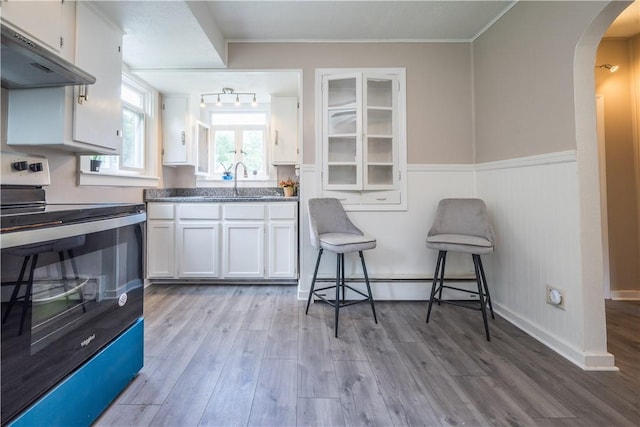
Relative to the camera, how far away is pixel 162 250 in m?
2.85

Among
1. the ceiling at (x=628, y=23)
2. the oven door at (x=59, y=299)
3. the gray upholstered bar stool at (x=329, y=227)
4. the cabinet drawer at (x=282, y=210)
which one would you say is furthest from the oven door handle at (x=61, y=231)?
the ceiling at (x=628, y=23)

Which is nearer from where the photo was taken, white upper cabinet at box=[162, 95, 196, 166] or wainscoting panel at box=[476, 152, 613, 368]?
wainscoting panel at box=[476, 152, 613, 368]

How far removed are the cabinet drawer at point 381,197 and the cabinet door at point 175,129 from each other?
204 centimetres

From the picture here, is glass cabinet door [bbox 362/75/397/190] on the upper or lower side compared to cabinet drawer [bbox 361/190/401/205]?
upper

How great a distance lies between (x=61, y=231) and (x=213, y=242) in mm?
1926

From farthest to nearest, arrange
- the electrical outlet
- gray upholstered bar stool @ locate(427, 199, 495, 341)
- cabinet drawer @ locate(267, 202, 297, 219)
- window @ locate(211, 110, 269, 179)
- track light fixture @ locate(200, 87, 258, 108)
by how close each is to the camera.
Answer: window @ locate(211, 110, 269, 179)
track light fixture @ locate(200, 87, 258, 108)
cabinet drawer @ locate(267, 202, 297, 219)
gray upholstered bar stool @ locate(427, 199, 495, 341)
the electrical outlet

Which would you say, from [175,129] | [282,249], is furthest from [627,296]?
[175,129]

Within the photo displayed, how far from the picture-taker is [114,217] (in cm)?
123

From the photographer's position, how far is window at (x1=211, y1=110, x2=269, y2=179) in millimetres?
3598

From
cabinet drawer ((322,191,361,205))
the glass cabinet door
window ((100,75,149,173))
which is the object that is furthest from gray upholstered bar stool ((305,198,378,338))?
window ((100,75,149,173))

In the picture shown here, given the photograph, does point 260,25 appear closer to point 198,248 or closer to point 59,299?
point 198,248

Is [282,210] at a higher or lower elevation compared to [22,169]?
lower

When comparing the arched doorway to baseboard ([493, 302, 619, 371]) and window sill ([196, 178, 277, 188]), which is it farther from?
window sill ([196, 178, 277, 188])

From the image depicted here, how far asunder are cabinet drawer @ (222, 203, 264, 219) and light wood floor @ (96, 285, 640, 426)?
977mm
